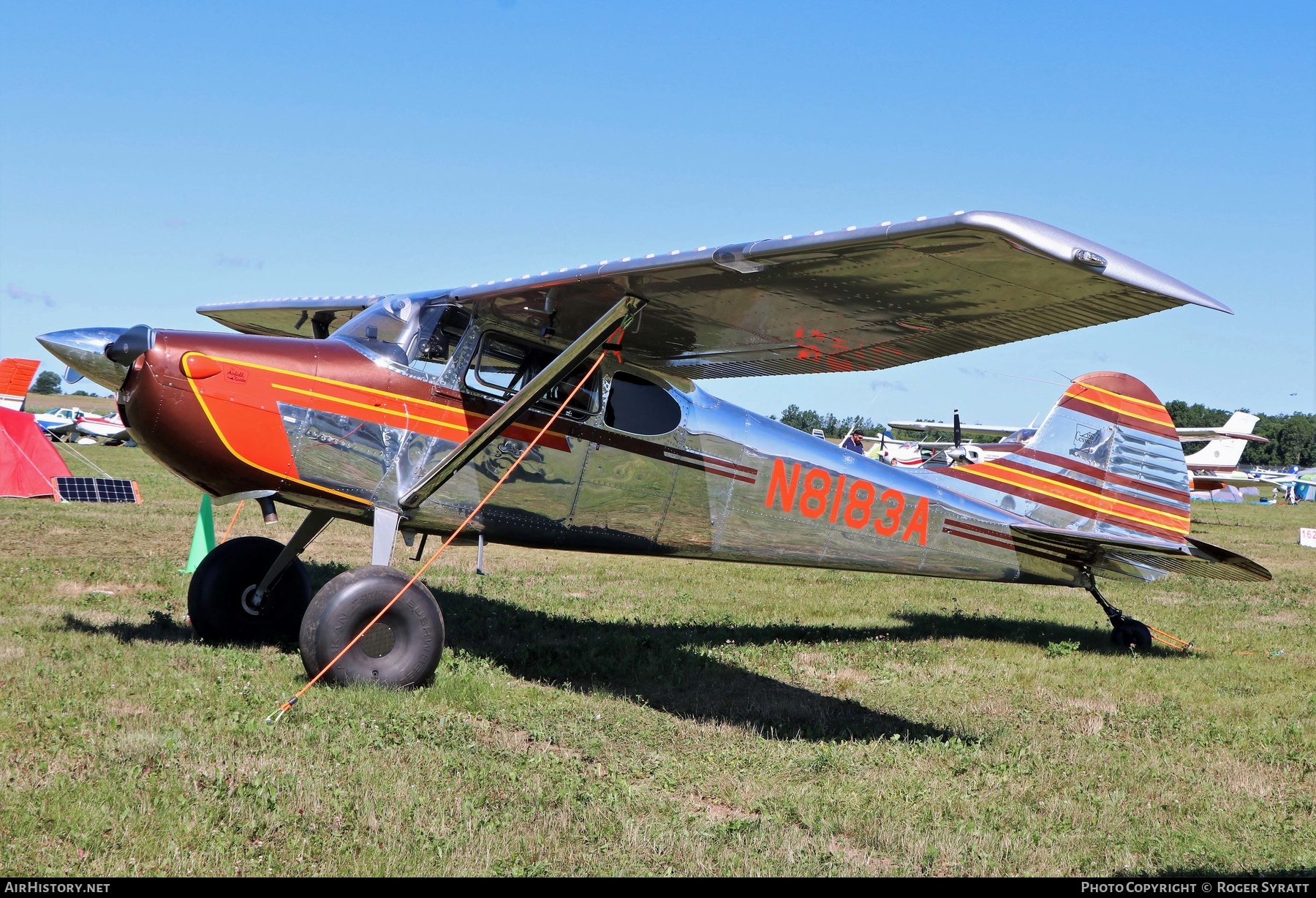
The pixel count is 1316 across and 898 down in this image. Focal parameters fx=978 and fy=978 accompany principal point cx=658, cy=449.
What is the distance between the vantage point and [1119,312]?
184 inches

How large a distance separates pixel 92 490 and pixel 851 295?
1685cm

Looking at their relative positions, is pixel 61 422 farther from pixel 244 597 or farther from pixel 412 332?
pixel 412 332

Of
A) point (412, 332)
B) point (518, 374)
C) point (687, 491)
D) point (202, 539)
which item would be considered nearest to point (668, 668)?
point (687, 491)

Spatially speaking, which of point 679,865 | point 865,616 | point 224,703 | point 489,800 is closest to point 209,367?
point 224,703

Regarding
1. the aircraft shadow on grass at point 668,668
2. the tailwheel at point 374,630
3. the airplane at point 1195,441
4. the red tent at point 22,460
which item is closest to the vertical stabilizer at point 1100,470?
the aircraft shadow on grass at point 668,668

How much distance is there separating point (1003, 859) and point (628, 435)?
401 cm

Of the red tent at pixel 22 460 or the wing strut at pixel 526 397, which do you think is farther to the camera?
the red tent at pixel 22 460

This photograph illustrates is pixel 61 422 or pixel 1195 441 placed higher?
pixel 1195 441

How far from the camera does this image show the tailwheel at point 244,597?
7277 mm

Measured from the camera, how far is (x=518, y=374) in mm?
7082

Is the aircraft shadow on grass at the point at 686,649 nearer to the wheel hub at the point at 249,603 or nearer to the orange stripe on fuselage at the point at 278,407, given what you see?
the wheel hub at the point at 249,603

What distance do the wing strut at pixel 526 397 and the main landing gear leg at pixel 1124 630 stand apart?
18.9 ft

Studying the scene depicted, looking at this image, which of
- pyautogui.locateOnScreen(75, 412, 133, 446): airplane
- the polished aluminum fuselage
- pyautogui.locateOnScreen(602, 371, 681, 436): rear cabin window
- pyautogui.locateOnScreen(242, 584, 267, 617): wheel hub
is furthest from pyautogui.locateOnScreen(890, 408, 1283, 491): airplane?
pyautogui.locateOnScreen(75, 412, 133, 446): airplane

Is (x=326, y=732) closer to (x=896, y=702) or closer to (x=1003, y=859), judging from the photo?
(x=1003, y=859)
